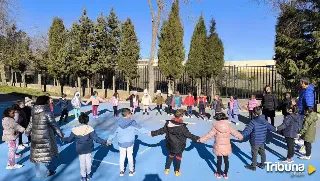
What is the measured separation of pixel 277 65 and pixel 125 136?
604 inches

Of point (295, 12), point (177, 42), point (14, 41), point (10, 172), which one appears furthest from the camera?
point (14, 41)

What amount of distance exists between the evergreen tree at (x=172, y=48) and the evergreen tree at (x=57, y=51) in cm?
934

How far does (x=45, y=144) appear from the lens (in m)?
6.38

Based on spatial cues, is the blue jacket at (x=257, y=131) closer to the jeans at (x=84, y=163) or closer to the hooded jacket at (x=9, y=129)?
the jeans at (x=84, y=163)

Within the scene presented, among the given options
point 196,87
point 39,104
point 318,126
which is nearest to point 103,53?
point 196,87

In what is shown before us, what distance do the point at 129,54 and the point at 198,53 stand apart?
6113 millimetres

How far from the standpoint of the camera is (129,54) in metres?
26.5

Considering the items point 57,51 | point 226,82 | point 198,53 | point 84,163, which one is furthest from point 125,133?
point 57,51

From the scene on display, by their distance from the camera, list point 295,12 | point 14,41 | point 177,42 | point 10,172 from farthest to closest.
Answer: point 14,41 → point 177,42 → point 295,12 → point 10,172

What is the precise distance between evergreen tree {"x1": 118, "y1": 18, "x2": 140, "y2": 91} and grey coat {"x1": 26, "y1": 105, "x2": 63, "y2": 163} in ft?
65.5

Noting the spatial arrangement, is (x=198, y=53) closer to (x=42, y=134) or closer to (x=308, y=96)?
(x=308, y=96)

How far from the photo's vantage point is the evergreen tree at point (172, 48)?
25.1 metres

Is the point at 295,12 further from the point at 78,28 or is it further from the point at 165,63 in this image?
the point at 78,28

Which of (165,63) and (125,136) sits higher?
(165,63)
